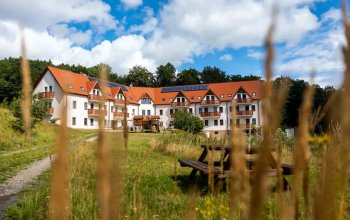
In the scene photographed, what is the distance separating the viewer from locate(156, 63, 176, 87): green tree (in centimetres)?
7044

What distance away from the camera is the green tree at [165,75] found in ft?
231

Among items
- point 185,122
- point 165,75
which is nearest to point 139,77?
point 165,75

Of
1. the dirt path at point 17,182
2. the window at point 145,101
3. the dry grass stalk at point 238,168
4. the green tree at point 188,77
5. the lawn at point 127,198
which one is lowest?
the dirt path at point 17,182

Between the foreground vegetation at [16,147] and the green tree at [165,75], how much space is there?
47.3m

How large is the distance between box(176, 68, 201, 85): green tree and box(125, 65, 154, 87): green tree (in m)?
5.74

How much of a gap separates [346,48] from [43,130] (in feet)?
77.3

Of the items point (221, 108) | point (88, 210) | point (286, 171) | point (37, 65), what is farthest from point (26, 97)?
point (37, 65)

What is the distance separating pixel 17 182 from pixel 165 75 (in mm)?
62579

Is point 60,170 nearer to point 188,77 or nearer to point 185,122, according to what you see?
point 185,122

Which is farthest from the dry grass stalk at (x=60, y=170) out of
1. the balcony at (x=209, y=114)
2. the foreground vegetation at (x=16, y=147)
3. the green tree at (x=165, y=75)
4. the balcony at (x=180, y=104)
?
the green tree at (x=165, y=75)

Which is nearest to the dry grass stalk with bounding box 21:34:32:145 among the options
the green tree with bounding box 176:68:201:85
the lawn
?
the lawn

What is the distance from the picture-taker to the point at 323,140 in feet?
2.87

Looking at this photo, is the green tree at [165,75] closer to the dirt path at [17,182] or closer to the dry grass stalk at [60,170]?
the dirt path at [17,182]

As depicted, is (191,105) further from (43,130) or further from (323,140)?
(323,140)
